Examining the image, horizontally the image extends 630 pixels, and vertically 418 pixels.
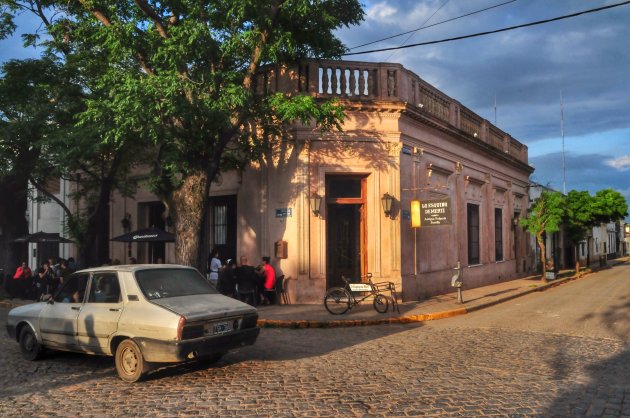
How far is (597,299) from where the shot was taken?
18.0m

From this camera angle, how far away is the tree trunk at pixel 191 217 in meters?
13.8

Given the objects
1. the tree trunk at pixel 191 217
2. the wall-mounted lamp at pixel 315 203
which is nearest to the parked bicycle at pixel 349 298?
the wall-mounted lamp at pixel 315 203

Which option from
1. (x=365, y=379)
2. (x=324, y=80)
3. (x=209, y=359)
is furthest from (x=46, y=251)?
(x=365, y=379)

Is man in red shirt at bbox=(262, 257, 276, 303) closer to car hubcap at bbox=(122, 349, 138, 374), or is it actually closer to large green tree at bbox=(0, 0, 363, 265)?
large green tree at bbox=(0, 0, 363, 265)

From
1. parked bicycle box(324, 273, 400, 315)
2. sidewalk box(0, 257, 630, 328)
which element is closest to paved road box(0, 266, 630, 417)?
sidewalk box(0, 257, 630, 328)

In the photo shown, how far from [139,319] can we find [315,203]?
889cm

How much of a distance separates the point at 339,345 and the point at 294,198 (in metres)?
6.55

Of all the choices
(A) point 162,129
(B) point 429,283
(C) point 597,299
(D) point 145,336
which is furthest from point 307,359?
(C) point 597,299

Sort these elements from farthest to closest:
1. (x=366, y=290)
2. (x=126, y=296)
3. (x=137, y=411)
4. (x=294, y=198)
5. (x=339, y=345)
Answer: (x=294, y=198) < (x=366, y=290) < (x=339, y=345) < (x=126, y=296) < (x=137, y=411)

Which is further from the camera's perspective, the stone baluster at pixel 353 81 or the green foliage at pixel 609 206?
the green foliage at pixel 609 206

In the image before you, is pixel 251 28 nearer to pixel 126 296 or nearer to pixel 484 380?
pixel 126 296

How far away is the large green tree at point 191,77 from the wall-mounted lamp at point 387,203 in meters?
3.40

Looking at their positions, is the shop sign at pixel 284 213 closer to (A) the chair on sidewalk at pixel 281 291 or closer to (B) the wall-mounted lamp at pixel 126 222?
(A) the chair on sidewalk at pixel 281 291

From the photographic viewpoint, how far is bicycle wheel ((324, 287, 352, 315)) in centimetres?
1362
